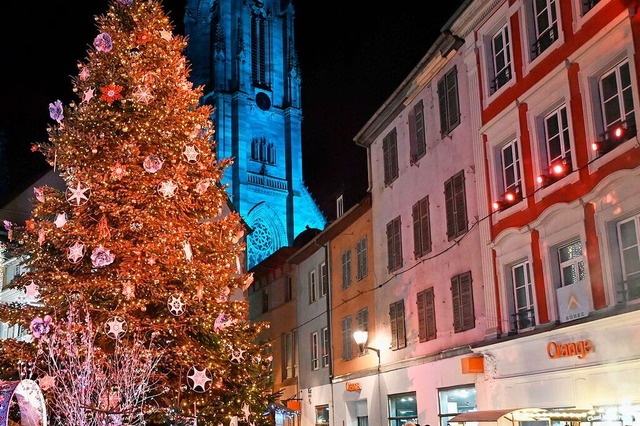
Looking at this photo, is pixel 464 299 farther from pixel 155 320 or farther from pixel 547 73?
pixel 155 320

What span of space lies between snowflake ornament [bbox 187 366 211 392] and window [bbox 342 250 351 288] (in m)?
12.0

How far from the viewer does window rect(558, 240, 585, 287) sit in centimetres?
1384

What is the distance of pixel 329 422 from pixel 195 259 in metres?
14.1

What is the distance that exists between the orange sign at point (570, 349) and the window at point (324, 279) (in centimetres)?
1594

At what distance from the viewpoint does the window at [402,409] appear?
68.0 feet

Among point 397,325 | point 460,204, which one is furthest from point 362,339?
point 460,204

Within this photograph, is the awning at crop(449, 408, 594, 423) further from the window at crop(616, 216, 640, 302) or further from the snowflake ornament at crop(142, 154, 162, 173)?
the snowflake ornament at crop(142, 154, 162, 173)

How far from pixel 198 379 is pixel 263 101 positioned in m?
59.2

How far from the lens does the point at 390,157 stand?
24219 millimetres

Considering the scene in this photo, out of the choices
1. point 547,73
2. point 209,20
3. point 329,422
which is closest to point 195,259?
point 547,73

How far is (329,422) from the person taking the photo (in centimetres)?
2830

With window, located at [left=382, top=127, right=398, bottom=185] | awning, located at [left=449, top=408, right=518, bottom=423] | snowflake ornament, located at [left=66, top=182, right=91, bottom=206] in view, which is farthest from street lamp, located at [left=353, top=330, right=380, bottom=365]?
snowflake ornament, located at [left=66, top=182, right=91, bottom=206]

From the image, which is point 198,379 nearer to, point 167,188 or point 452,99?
point 167,188

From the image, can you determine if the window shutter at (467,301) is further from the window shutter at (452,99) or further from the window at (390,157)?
the window at (390,157)
